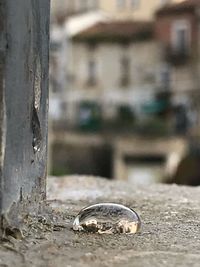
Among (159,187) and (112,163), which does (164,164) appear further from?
(159,187)

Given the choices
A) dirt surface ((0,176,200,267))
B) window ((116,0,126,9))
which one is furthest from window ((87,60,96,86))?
dirt surface ((0,176,200,267))

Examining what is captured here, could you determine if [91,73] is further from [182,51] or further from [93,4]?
[93,4]

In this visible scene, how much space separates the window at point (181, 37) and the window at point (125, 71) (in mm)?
2224

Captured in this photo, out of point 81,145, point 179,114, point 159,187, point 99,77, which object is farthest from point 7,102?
point 99,77

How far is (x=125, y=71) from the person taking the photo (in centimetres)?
3344

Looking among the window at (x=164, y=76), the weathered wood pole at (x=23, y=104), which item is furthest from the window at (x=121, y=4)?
the weathered wood pole at (x=23, y=104)

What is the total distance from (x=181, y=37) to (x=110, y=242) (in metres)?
31.4

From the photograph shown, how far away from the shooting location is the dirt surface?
→ 59.7 inches

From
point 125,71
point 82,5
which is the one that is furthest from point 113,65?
point 82,5

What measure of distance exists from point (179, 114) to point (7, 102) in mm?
29698

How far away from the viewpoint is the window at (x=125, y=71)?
33.1 meters

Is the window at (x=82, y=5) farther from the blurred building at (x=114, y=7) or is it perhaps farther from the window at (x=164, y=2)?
the window at (x=164, y=2)

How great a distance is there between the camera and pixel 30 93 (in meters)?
1.72

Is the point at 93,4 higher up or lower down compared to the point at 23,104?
higher up
